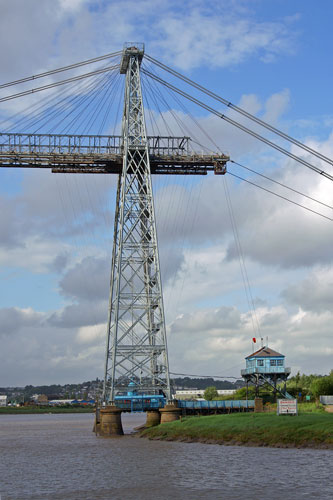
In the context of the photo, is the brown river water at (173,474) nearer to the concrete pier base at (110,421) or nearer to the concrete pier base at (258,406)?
the concrete pier base at (110,421)

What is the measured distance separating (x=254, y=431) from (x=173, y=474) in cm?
1190

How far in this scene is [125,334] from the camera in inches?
2141

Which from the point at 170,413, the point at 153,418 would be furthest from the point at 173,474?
the point at 153,418

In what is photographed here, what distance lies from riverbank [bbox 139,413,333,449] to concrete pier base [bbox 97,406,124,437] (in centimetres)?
234

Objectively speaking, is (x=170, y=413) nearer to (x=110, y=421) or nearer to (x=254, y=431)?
(x=110, y=421)

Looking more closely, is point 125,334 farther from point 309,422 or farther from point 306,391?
point 306,391

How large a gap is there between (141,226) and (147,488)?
32.8 meters

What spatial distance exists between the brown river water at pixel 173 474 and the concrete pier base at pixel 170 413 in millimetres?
9386

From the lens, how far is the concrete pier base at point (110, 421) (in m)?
52.5

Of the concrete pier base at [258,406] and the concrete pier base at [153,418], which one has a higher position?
the concrete pier base at [258,406]

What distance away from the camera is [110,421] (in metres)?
52.9

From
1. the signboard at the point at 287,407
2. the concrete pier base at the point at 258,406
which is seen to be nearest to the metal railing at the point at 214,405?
the concrete pier base at the point at 258,406

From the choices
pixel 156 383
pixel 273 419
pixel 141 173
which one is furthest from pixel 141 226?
pixel 273 419

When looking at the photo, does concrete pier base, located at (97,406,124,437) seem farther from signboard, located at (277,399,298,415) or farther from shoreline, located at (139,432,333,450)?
signboard, located at (277,399,298,415)
